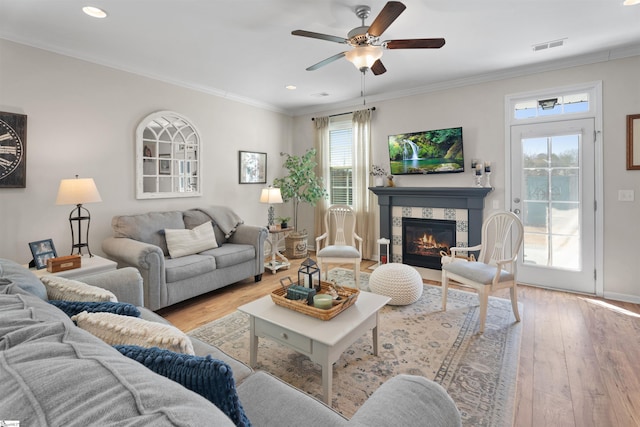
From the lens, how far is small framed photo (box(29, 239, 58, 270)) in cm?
264

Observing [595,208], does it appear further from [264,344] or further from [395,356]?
[264,344]

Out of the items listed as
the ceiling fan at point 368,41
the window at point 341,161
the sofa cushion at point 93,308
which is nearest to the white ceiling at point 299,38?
the ceiling fan at point 368,41

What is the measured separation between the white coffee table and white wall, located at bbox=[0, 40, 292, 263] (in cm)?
253

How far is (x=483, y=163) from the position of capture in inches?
161

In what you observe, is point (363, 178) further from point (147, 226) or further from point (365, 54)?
point (147, 226)

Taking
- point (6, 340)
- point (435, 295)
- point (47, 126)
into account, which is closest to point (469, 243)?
point (435, 295)

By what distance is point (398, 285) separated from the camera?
3.12m

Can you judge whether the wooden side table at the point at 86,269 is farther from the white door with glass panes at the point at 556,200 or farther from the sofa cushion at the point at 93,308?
the white door with glass panes at the point at 556,200

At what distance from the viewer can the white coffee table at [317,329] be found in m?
1.71

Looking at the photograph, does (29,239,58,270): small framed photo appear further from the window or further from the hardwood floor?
the window

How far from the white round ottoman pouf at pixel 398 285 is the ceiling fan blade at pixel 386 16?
2.18 meters

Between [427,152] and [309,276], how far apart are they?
3.10 m

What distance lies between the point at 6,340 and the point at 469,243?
4.41m

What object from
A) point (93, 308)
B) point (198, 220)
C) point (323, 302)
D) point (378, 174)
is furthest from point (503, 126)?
point (93, 308)
